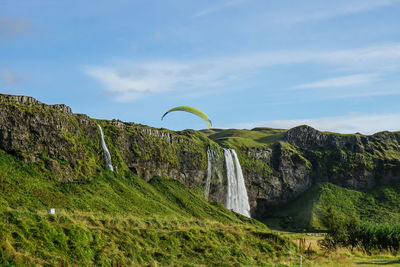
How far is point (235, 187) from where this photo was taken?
12106 centimetres

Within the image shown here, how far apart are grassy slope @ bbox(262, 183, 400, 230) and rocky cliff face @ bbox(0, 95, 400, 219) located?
4.11 m

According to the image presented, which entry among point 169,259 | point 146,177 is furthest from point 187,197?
point 169,259

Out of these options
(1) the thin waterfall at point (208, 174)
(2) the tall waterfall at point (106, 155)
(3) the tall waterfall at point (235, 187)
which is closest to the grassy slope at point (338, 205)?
(3) the tall waterfall at point (235, 187)

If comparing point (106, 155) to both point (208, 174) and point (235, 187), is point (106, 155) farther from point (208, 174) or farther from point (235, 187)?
point (235, 187)

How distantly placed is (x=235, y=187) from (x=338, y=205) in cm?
2955

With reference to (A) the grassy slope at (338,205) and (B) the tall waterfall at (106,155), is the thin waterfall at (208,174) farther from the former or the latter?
(B) the tall waterfall at (106,155)

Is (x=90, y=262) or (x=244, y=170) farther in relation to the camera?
(x=244, y=170)

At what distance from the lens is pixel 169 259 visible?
30.5m

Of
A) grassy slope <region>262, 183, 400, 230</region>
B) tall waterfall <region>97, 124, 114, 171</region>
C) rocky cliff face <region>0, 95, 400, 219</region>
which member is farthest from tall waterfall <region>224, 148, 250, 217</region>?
tall waterfall <region>97, 124, 114, 171</region>

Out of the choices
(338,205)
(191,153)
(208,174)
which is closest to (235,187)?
(208,174)

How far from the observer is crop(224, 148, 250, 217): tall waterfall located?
118169 millimetres

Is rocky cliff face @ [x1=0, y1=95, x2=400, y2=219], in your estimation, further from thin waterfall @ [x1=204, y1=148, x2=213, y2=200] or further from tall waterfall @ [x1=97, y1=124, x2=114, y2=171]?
tall waterfall @ [x1=97, y1=124, x2=114, y2=171]

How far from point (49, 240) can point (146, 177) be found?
238 ft

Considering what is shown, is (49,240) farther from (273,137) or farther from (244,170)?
(273,137)
